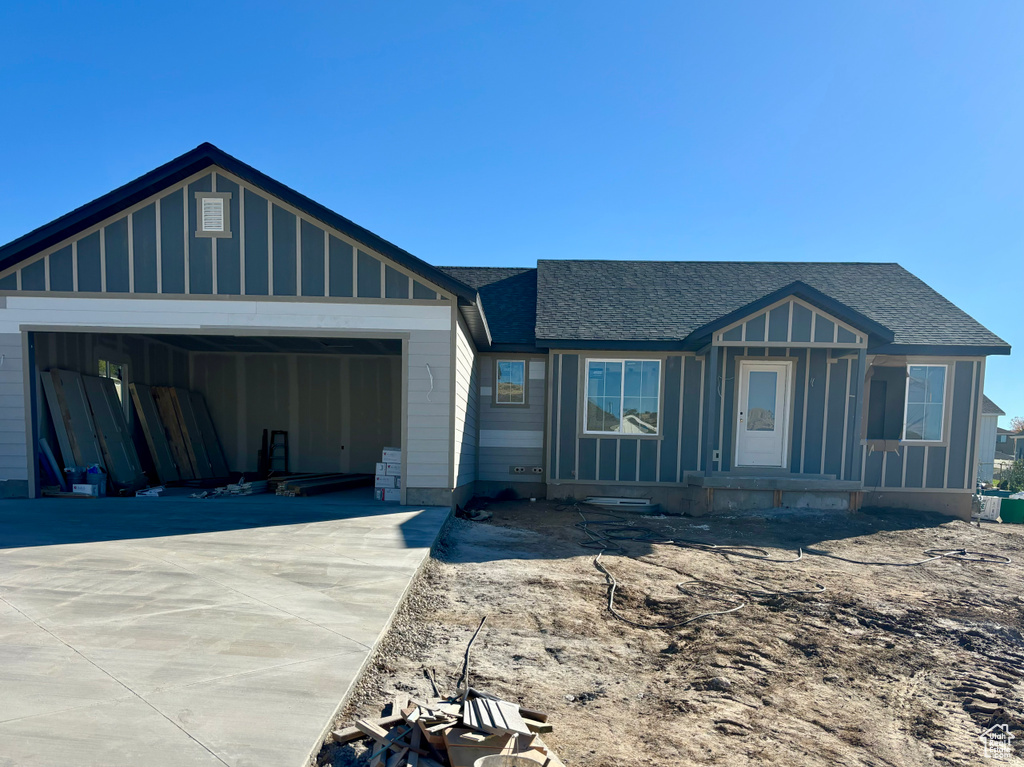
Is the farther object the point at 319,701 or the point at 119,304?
the point at 119,304

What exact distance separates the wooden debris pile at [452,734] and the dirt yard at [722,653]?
0.12 meters

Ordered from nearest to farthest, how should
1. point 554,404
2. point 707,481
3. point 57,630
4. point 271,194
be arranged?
point 57,630, point 271,194, point 707,481, point 554,404

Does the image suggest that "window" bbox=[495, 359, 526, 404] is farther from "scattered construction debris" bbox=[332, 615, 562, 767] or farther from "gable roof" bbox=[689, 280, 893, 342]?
"scattered construction debris" bbox=[332, 615, 562, 767]

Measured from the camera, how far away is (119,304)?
8289 millimetres

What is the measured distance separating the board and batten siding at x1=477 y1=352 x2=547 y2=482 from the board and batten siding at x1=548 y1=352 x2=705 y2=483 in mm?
452

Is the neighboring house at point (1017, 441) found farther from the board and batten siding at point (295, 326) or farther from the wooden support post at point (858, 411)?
the board and batten siding at point (295, 326)

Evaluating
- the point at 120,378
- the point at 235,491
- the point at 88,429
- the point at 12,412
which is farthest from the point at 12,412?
the point at 235,491

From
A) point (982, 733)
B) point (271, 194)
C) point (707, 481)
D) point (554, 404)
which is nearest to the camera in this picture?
point (982, 733)

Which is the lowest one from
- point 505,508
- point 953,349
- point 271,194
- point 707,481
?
point 505,508

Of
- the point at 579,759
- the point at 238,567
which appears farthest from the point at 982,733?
the point at 238,567

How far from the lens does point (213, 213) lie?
26.9ft

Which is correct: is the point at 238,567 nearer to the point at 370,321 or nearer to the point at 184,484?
the point at 370,321

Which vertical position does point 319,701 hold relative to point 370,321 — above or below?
below

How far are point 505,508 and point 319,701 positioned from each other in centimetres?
736
